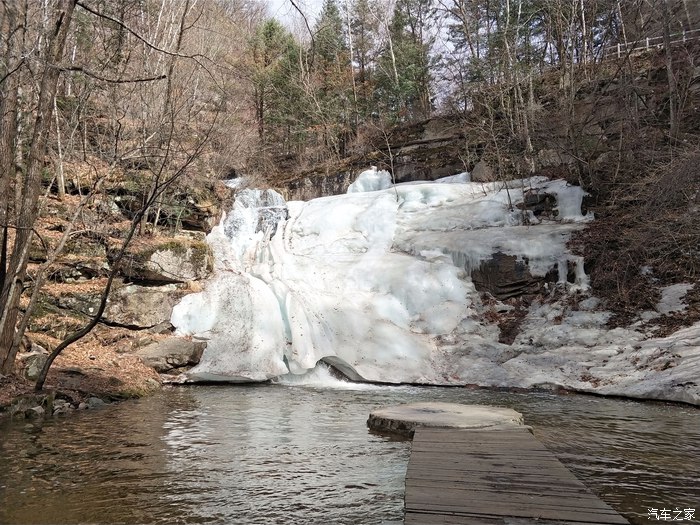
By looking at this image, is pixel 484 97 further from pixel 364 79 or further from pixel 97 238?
pixel 97 238

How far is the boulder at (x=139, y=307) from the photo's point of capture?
1080 centimetres

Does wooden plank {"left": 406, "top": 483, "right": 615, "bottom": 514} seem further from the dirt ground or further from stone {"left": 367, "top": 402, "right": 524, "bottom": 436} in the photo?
the dirt ground

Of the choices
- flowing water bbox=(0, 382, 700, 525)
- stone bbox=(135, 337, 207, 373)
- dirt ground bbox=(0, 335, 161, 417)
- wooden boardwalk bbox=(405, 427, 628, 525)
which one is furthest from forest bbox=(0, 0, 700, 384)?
wooden boardwalk bbox=(405, 427, 628, 525)

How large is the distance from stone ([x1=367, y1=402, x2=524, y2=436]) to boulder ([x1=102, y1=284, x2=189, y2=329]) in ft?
22.9

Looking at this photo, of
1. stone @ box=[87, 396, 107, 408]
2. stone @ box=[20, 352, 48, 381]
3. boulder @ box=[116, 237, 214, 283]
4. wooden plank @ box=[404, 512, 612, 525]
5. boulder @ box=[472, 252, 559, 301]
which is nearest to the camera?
wooden plank @ box=[404, 512, 612, 525]

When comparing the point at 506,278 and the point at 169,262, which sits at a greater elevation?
the point at 169,262

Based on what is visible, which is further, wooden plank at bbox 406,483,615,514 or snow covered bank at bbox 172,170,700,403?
snow covered bank at bbox 172,170,700,403

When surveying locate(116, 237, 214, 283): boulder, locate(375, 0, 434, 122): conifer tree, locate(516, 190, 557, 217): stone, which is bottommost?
locate(116, 237, 214, 283): boulder

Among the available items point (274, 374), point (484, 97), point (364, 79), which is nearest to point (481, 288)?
point (274, 374)

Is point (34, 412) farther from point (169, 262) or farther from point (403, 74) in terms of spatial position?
point (403, 74)

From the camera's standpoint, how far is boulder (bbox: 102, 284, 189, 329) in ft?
35.4

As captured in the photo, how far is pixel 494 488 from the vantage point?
2.85 m

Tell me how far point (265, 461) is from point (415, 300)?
8.56 meters

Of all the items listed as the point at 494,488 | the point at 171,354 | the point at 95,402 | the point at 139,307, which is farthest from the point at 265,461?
the point at 139,307
